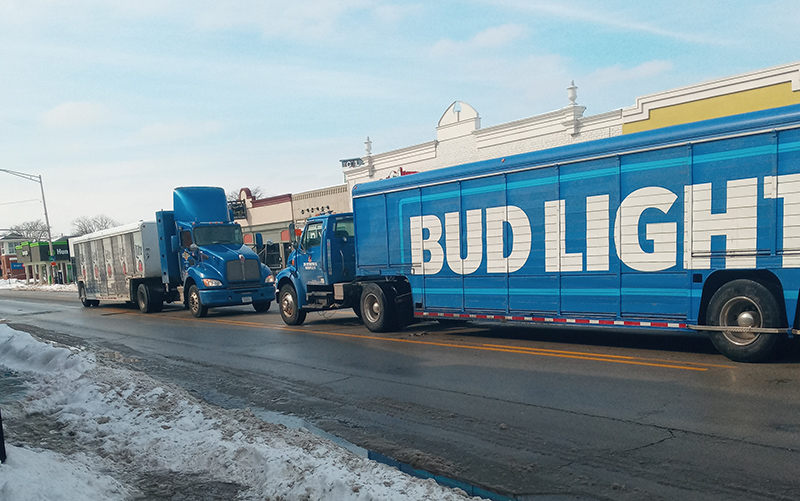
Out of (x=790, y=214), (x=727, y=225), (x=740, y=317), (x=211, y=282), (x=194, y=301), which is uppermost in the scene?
(x=790, y=214)

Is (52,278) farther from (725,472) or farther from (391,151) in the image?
(725,472)

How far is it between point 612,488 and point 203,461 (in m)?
3.35

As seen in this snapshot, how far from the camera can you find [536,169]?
1055 cm

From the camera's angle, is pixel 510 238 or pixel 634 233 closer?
pixel 634 233

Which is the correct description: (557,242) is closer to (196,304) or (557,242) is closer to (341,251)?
(341,251)

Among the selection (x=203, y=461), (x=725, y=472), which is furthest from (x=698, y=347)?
(x=203, y=461)

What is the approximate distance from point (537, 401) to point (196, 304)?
1475 cm

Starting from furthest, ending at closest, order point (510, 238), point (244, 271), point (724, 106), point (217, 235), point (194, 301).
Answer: point (217, 235) < point (194, 301) < point (244, 271) < point (724, 106) < point (510, 238)

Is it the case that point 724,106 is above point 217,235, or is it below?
above

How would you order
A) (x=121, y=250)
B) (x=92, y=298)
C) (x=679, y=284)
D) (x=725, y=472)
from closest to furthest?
1. (x=725, y=472)
2. (x=679, y=284)
3. (x=121, y=250)
4. (x=92, y=298)

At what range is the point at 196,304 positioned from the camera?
19.5 meters


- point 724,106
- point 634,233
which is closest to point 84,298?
point 634,233

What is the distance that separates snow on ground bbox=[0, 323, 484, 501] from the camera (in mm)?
4406

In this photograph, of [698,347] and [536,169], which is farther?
[536,169]
